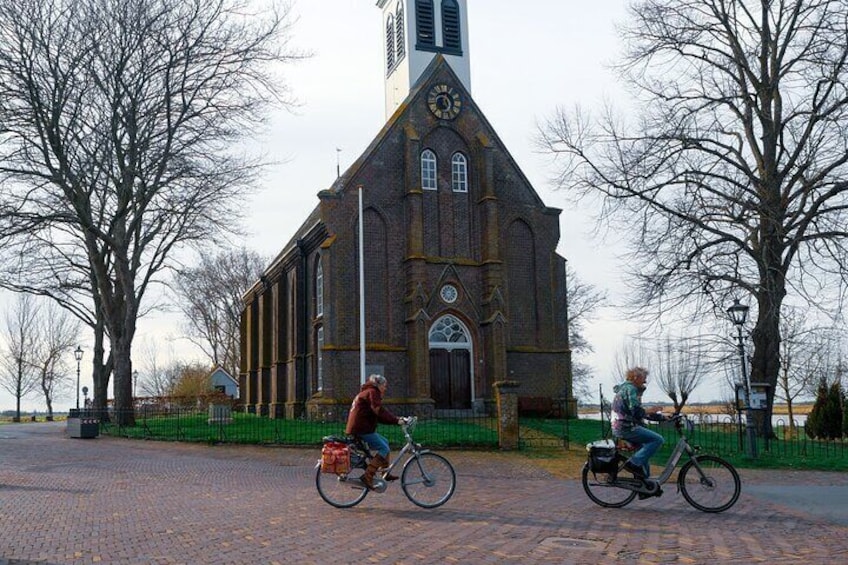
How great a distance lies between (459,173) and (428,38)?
11060 mm

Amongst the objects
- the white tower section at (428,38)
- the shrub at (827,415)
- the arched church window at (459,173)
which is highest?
the white tower section at (428,38)

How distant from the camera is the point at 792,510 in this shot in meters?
10.7

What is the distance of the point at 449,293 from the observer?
31172 mm

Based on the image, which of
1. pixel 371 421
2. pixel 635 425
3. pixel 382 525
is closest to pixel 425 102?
pixel 371 421

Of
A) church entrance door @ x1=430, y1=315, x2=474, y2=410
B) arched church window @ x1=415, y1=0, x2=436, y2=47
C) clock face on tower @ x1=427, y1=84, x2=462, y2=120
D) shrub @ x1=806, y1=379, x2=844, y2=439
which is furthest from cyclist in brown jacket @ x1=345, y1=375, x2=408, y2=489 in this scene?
arched church window @ x1=415, y1=0, x2=436, y2=47

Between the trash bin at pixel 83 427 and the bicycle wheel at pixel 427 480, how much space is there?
19.0 meters

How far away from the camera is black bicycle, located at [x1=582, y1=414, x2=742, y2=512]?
10.4 m

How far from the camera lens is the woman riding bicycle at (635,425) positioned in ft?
34.3

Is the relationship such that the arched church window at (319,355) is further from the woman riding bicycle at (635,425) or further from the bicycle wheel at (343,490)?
the woman riding bicycle at (635,425)

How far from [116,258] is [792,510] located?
25.8 m

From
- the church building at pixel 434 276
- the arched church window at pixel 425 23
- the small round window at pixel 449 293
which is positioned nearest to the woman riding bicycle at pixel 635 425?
the church building at pixel 434 276

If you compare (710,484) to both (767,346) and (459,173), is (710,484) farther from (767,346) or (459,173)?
(459,173)

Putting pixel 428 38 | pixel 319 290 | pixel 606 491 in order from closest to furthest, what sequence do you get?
1. pixel 606 491
2. pixel 319 290
3. pixel 428 38

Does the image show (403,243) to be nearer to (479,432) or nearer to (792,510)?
A: (479,432)
